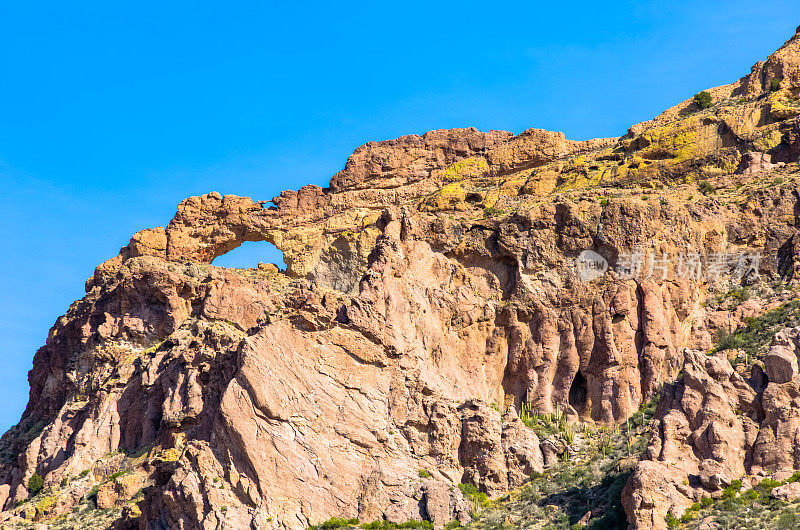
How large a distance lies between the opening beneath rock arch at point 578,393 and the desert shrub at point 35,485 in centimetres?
3289

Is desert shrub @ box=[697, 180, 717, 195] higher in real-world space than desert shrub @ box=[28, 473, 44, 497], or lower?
higher

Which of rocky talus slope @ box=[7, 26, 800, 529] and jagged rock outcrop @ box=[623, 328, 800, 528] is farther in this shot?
rocky talus slope @ box=[7, 26, 800, 529]

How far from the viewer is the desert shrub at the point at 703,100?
10131 cm

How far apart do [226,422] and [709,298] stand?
2961cm

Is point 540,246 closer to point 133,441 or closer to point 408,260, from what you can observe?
point 408,260

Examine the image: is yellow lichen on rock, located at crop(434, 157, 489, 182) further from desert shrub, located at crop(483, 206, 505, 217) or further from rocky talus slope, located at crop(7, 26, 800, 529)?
desert shrub, located at crop(483, 206, 505, 217)

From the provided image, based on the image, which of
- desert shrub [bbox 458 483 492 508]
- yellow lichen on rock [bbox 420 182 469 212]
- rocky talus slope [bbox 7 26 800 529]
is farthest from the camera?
yellow lichen on rock [bbox 420 182 469 212]

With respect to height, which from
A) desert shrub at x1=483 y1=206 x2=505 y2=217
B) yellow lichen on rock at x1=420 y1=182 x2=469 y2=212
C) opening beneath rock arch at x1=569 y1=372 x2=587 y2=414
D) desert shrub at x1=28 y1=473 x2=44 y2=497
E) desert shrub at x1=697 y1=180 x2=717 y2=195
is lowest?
opening beneath rock arch at x1=569 y1=372 x2=587 y2=414

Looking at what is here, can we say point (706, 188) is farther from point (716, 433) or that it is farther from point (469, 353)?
point (716, 433)

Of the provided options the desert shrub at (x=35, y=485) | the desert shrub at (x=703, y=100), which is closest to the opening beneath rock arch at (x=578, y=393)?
the desert shrub at (x=703, y=100)

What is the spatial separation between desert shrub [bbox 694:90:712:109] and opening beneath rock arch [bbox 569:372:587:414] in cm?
2945

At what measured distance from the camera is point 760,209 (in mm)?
84875

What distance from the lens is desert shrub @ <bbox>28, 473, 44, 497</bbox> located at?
86.7 meters

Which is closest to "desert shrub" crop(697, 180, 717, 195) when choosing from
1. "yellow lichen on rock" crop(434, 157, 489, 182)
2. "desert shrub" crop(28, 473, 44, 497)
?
"yellow lichen on rock" crop(434, 157, 489, 182)
